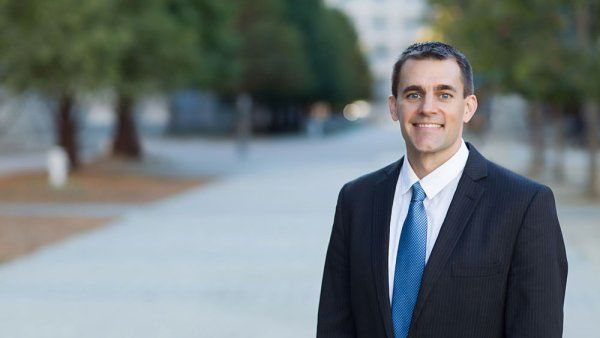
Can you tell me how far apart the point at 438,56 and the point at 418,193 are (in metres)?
0.35

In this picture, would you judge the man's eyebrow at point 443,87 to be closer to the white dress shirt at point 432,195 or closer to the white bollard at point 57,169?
the white dress shirt at point 432,195

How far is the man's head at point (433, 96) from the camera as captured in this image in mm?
2441

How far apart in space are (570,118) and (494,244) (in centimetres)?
4377

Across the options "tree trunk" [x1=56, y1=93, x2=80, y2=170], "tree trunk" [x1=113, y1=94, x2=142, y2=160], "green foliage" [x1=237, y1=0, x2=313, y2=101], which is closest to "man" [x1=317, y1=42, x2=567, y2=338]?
"tree trunk" [x1=56, y1=93, x2=80, y2=170]

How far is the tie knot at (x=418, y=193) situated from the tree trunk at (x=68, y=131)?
69.0 feet

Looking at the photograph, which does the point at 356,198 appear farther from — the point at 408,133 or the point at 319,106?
the point at 319,106

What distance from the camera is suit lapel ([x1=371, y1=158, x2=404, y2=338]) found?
2477 mm

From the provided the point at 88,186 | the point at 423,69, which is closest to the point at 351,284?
the point at 423,69

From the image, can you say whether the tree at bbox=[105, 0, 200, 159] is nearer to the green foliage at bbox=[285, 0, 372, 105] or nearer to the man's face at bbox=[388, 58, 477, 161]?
the man's face at bbox=[388, 58, 477, 161]

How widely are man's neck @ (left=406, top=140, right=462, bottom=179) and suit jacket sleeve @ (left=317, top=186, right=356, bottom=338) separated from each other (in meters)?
0.29

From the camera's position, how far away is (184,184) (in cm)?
2184

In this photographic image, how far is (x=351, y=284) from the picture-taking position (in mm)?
2627

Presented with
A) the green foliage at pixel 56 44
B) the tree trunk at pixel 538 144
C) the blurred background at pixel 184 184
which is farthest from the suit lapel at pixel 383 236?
the tree trunk at pixel 538 144

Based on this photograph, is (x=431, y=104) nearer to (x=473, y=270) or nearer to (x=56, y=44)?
(x=473, y=270)
